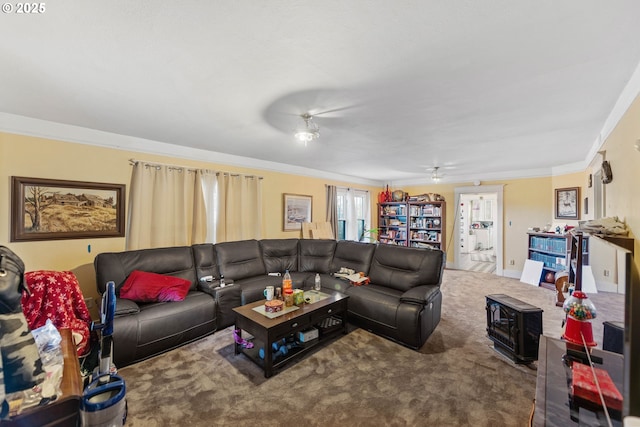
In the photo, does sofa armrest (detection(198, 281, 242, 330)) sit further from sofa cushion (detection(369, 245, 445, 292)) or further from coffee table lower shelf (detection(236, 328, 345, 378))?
sofa cushion (detection(369, 245, 445, 292))

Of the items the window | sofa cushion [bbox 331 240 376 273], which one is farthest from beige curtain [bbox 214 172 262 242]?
the window

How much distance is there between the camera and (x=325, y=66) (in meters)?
1.65

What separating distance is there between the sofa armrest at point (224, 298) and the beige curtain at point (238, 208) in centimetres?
109

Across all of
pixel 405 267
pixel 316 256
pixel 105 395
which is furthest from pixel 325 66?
pixel 316 256

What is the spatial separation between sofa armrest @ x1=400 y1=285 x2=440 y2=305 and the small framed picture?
4034 mm

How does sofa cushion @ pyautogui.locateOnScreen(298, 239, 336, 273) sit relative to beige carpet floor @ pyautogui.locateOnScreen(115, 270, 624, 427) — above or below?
above

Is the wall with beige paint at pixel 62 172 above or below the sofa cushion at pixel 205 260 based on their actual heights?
above

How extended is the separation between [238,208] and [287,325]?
2561mm

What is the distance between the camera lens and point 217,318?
3012mm

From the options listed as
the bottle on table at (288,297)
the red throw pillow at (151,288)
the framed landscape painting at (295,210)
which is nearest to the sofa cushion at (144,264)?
the red throw pillow at (151,288)

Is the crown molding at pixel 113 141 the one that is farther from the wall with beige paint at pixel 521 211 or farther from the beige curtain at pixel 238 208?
the wall with beige paint at pixel 521 211

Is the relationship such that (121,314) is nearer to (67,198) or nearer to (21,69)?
(67,198)

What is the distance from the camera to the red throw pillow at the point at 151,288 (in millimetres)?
2689

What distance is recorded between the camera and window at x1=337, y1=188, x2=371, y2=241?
6461 millimetres
